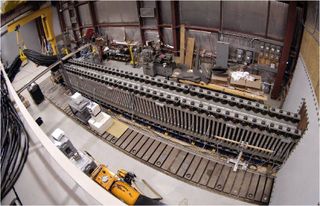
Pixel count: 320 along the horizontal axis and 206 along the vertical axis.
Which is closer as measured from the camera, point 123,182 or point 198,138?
point 123,182

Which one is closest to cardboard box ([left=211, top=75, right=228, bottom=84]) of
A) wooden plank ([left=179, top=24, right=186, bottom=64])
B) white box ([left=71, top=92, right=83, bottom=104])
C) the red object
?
wooden plank ([left=179, top=24, right=186, bottom=64])

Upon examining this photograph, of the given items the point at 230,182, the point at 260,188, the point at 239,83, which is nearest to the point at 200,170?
the point at 230,182

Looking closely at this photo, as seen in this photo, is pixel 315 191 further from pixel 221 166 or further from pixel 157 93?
pixel 157 93

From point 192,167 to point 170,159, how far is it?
18.7 inches

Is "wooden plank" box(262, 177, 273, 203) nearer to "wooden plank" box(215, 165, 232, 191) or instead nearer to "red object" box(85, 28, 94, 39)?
"wooden plank" box(215, 165, 232, 191)

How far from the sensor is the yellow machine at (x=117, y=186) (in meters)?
4.01

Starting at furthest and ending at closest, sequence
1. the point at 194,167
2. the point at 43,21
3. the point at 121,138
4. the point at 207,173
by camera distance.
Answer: the point at 43,21, the point at 121,138, the point at 194,167, the point at 207,173

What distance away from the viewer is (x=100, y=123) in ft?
18.6

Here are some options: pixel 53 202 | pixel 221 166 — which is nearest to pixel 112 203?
pixel 53 202

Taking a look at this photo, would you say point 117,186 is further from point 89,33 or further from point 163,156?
point 89,33

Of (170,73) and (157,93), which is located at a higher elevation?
(157,93)

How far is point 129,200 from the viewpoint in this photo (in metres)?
3.99

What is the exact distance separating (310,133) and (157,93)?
2962 millimetres

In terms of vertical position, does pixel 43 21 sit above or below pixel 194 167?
above
